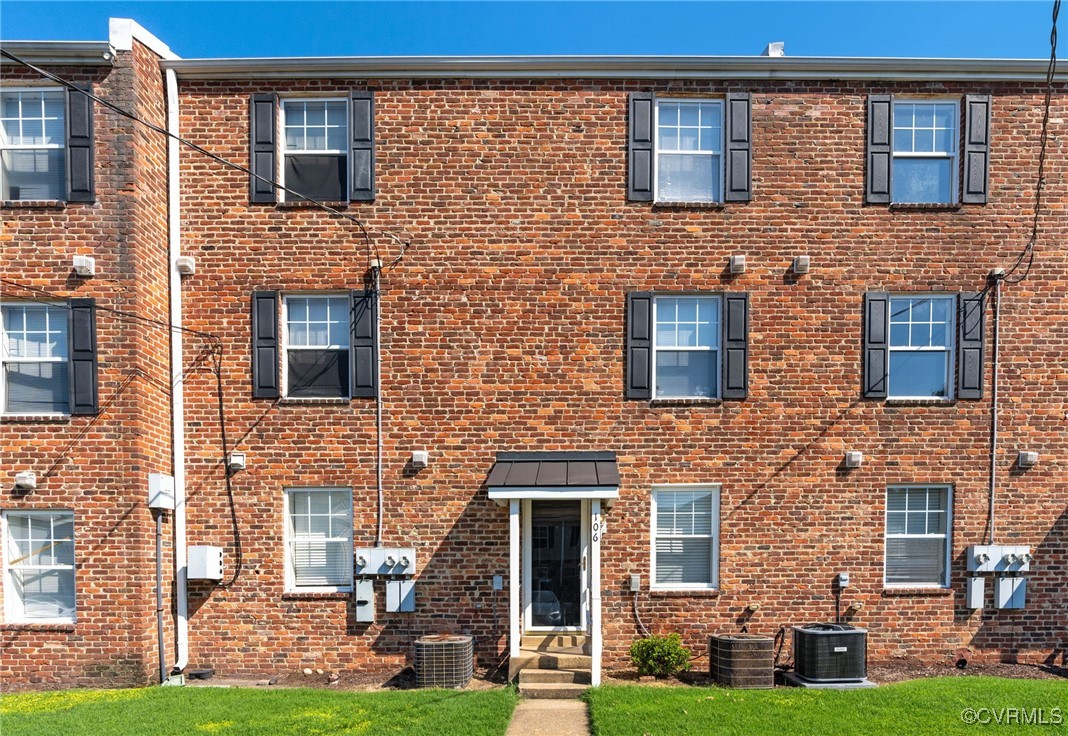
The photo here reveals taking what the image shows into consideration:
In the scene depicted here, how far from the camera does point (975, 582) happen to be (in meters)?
8.71

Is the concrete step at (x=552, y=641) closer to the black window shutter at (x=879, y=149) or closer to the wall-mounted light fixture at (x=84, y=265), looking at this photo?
the black window shutter at (x=879, y=149)

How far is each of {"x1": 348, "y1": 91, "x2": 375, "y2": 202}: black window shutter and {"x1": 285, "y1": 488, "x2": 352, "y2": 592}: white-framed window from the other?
417cm

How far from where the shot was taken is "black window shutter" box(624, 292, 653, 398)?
8.85m

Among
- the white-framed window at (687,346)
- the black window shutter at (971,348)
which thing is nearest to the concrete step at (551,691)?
the white-framed window at (687,346)

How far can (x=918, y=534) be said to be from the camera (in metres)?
8.91

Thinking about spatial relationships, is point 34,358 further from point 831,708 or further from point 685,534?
point 831,708

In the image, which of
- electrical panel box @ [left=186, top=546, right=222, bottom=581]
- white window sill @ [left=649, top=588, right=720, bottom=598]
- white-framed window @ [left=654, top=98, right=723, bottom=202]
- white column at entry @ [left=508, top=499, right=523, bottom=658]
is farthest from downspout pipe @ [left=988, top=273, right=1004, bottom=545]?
electrical panel box @ [left=186, top=546, right=222, bottom=581]

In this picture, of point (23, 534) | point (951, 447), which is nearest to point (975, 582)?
point (951, 447)

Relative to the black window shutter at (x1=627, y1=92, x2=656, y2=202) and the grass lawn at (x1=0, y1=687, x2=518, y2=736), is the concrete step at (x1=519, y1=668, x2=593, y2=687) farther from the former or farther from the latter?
the black window shutter at (x1=627, y1=92, x2=656, y2=202)

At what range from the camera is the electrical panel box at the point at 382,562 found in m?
8.62

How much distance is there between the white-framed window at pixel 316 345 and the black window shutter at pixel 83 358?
7.39 ft

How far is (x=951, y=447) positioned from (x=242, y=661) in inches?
399

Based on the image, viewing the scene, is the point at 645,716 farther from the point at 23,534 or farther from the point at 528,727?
the point at 23,534

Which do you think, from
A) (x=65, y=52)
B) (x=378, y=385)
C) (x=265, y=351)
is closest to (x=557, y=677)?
(x=378, y=385)
